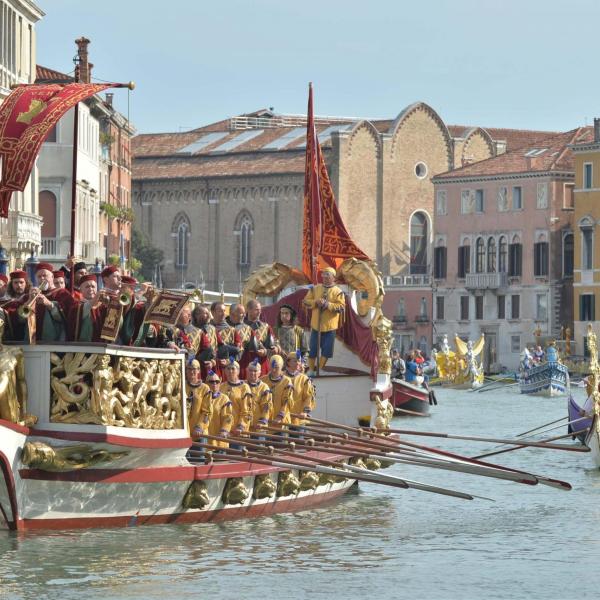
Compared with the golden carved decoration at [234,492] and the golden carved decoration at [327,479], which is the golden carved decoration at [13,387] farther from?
the golden carved decoration at [327,479]

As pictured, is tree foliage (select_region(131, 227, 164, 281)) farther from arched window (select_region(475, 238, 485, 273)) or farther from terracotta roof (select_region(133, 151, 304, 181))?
arched window (select_region(475, 238, 485, 273))

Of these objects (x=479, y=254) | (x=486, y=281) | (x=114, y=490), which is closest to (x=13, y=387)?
(x=114, y=490)

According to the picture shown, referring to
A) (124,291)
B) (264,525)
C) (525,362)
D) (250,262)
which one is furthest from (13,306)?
(250,262)

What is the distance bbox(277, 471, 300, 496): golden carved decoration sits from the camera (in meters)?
21.7

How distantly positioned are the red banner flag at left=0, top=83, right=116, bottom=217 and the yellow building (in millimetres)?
62455

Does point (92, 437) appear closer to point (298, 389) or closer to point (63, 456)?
point (63, 456)

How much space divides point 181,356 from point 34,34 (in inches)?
1245

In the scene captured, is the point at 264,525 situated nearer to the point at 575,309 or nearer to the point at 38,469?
the point at 38,469

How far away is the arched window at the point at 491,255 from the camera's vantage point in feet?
290

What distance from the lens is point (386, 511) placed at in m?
23.3

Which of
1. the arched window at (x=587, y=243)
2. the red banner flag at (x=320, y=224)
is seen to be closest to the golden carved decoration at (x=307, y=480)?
the red banner flag at (x=320, y=224)

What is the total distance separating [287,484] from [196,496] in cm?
206

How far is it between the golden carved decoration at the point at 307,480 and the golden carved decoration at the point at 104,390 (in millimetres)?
3862

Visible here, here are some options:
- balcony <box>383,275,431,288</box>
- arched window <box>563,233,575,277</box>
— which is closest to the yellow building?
arched window <box>563,233,575,277</box>
